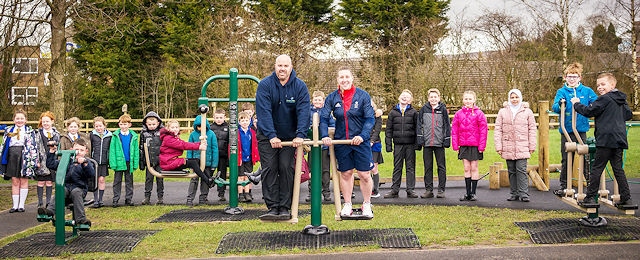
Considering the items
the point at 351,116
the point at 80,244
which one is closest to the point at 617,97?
the point at 351,116

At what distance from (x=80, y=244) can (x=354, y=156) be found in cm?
357

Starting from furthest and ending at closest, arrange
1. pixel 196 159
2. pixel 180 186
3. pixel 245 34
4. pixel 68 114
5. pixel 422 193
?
1. pixel 68 114
2. pixel 245 34
3. pixel 180 186
4. pixel 422 193
5. pixel 196 159

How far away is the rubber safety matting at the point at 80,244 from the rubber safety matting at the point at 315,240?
121cm

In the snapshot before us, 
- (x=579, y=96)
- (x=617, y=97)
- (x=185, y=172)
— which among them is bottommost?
(x=185, y=172)

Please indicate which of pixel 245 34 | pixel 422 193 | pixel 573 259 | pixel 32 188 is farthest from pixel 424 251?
pixel 245 34

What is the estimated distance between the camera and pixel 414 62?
122ft

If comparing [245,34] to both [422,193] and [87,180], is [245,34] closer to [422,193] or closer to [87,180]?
[422,193]

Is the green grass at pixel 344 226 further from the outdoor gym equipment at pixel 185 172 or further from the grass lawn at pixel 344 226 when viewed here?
the outdoor gym equipment at pixel 185 172

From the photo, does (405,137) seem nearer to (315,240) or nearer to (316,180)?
(316,180)

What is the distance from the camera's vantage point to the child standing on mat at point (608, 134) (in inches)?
326

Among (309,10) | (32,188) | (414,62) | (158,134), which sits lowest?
(32,188)

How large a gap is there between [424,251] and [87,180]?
4.63 meters

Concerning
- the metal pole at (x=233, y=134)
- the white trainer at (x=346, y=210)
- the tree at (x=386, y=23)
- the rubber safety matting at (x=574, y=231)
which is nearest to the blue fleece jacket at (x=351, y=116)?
the white trainer at (x=346, y=210)

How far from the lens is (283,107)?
8.20m
